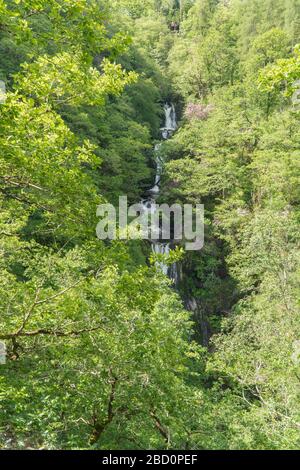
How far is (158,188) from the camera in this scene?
28047 millimetres

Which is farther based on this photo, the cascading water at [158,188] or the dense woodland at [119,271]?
the cascading water at [158,188]

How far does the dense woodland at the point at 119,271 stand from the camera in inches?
172

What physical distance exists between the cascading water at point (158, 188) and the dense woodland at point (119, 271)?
856 mm

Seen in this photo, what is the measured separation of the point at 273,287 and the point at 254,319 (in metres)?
1.63

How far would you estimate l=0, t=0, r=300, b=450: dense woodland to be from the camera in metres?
4.38

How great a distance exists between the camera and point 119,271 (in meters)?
12.0

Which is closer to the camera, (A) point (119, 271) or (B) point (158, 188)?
(A) point (119, 271)

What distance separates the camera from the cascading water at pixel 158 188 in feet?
74.4

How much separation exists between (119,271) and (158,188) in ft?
55.1

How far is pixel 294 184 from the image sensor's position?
21.3 m

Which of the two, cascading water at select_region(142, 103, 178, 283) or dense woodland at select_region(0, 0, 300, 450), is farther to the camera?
cascading water at select_region(142, 103, 178, 283)

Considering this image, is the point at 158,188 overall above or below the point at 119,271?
above

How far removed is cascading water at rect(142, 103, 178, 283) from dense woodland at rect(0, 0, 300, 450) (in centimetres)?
86

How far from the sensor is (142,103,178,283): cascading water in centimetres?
2269
